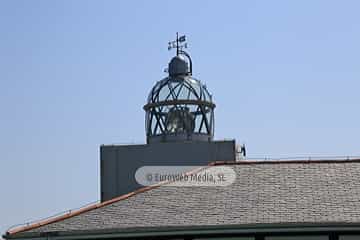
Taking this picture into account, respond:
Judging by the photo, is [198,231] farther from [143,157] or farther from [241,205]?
[143,157]

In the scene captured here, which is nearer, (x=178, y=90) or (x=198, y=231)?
(x=198, y=231)

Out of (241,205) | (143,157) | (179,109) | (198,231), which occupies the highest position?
(179,109)

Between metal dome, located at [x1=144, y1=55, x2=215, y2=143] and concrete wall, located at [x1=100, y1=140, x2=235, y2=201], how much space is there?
0.92m

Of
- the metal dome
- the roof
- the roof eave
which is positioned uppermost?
the metal dome

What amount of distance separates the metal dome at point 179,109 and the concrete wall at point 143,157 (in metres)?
0.92

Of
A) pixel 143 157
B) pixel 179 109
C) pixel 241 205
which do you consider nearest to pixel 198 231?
pixel 241 205

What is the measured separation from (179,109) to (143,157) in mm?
2639

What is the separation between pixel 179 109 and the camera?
115 feet

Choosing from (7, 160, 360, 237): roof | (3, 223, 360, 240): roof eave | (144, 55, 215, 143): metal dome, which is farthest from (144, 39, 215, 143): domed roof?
(3, 223, 360, 240): roof eave

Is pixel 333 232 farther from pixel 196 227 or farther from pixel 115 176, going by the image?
pixel 115 176

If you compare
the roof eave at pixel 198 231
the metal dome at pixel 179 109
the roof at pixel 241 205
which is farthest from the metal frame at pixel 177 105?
the roof eave at pixel 198 231

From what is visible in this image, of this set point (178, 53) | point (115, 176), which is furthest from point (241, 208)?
point (178, 53)

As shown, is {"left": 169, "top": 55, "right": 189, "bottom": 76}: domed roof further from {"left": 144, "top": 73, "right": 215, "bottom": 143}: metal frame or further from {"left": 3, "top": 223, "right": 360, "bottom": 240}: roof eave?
{"left": 3, "top": 223, "right": 360, "bottom": 240}: roof eave

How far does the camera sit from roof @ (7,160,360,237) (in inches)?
803
